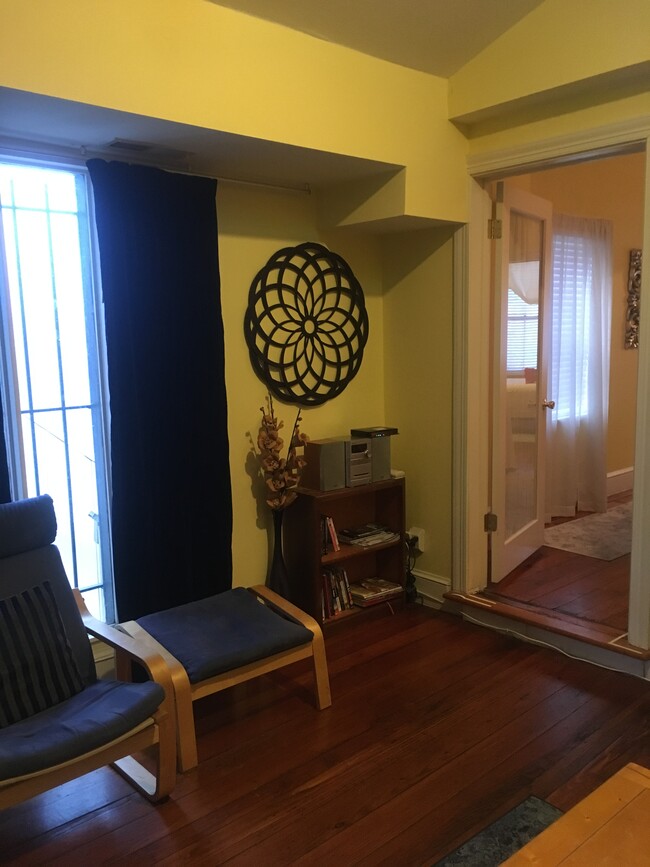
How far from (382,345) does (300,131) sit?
56.3 inches

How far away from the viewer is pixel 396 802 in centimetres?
218

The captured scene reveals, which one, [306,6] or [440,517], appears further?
[440,517]

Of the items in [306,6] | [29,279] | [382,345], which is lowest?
[382,345]

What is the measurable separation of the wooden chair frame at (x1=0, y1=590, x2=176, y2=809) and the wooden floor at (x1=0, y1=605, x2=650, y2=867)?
68 millimetres

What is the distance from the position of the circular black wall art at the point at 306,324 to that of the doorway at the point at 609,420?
1145 mm

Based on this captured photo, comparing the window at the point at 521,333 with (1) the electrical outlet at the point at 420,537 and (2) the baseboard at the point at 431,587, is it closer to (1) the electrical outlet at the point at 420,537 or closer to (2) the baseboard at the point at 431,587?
(1) the electrical outlet at the point at 420,537

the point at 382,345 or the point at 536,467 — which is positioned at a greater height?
the point at 382,345

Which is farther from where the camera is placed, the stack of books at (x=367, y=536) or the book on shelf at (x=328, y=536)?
the stack of books at (x=367, y=536)

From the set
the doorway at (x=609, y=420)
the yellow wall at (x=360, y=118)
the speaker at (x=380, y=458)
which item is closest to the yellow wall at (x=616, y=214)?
the doorway at (x=609, y=420)

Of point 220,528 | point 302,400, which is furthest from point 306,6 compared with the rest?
point 220,528

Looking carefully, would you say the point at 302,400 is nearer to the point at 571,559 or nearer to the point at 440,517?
the point at 440,517

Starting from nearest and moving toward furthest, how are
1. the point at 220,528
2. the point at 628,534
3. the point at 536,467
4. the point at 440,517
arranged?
1. the point at 220,528
2. the point at 440,517
3. the point at 536,467
4. the point at 628,534

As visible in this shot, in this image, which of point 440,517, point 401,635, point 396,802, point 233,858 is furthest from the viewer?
point 440,517

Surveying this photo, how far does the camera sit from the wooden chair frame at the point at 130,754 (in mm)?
1874
